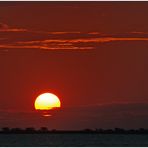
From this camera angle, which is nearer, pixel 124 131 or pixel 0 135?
pixel 0 135

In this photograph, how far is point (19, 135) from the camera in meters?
138

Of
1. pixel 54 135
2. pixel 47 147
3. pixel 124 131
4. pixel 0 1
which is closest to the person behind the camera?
pixel 0 1

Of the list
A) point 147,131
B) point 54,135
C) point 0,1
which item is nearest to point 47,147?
point 0,1

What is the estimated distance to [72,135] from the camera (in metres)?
142

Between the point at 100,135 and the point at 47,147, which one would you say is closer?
the point at 47,147

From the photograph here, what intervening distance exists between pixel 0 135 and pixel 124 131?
20.4 metres

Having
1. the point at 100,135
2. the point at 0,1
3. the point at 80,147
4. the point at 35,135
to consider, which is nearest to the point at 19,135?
the point at 35,135

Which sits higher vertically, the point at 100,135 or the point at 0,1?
the point at 100,135

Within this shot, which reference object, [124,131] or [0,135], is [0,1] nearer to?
[0,135]

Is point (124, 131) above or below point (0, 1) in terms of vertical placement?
above

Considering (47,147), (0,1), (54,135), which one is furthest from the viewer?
(54,135)

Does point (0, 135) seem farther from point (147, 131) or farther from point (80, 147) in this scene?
point (80, 147)

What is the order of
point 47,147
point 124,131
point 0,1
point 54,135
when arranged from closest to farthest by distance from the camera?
1. point 0,1
2. point 47,147
3. point 54,135
4. point 124,131

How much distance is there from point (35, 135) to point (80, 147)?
41.0 metres
